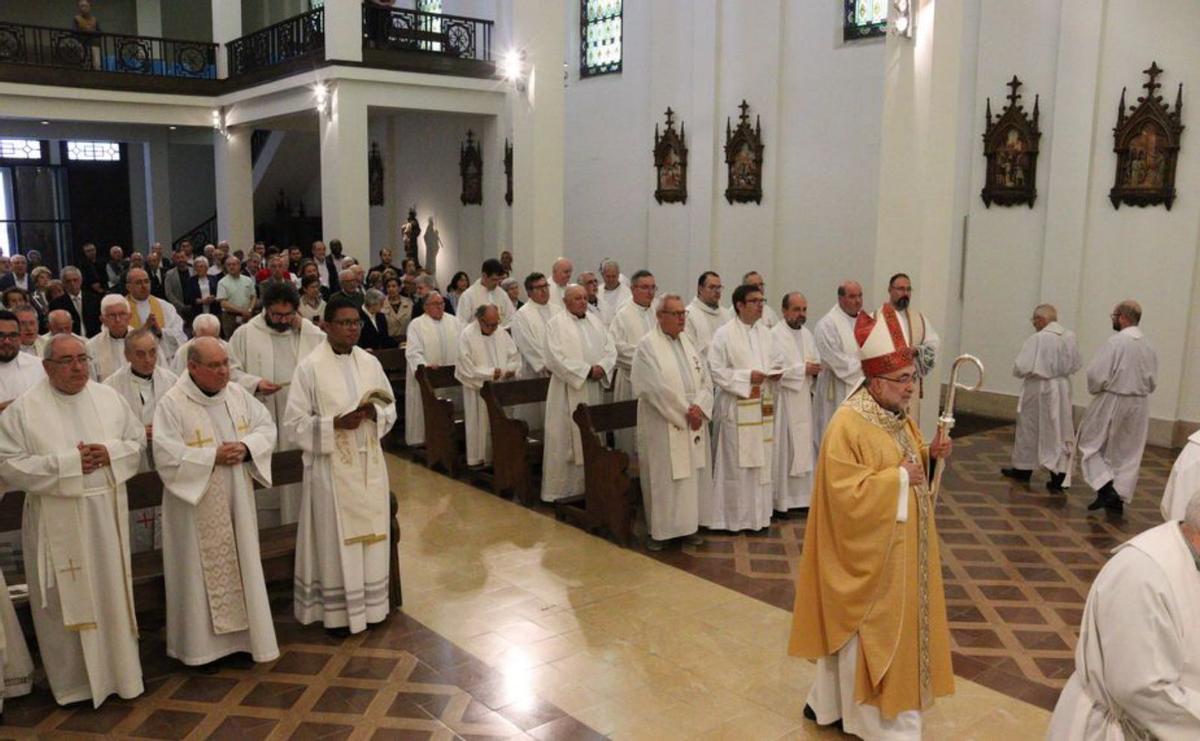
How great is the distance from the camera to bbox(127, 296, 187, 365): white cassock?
909cm

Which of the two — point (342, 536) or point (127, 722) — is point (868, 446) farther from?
point (127, 722)

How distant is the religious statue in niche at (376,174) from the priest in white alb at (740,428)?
50.8 feet

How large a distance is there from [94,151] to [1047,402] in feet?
72.2

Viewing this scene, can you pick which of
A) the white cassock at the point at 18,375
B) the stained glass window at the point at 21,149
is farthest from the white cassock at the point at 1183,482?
the stained glass window at the point at 21,149

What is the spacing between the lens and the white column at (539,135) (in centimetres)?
1252

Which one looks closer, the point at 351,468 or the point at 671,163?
the point at 351,468

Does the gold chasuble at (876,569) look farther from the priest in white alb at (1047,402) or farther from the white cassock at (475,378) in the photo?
the priest in white alb at (1047,402)

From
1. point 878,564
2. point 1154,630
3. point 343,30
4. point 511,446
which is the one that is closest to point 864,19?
point 343,30

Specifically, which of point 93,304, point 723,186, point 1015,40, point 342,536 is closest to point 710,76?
point 723,186

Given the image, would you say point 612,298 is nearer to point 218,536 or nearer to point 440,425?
point 440,425

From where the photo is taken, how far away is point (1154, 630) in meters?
2.83

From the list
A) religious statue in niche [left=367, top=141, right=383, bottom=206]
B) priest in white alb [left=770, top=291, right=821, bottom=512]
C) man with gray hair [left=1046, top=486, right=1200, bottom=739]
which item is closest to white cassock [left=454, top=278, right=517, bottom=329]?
priest in white alb [left=770, top=291, right=821, bottom=512]

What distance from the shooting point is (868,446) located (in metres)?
4.43

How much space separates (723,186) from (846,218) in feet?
7.25
